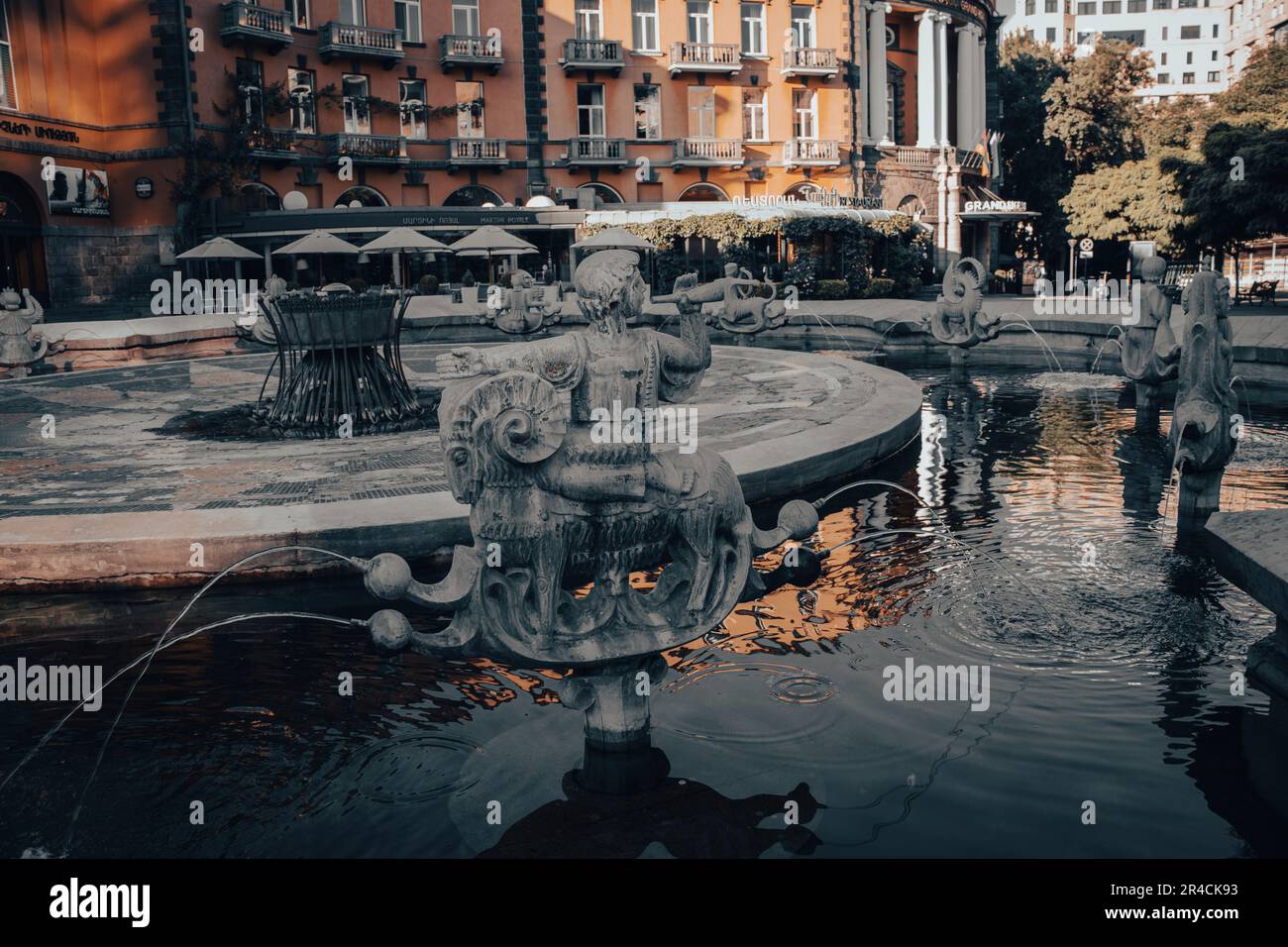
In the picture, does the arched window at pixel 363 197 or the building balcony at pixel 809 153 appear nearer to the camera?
the arched window at pixel 363 197

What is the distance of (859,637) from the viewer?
6.31 m

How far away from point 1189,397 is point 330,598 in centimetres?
576

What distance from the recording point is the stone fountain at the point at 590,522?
4367mm

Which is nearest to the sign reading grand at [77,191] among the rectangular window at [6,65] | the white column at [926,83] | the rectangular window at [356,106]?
the rectangular window at [6,65]

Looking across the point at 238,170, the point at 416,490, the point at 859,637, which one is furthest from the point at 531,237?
the point at 859,637

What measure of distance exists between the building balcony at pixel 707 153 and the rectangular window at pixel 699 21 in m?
4.15

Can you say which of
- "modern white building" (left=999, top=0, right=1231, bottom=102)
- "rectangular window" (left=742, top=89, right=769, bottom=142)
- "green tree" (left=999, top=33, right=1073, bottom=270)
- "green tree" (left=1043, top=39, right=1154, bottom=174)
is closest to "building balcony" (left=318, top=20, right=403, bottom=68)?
"rectangular window" (left=742, top=89, right=769, bottom=142)

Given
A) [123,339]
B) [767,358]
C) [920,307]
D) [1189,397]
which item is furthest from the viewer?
[920,307]

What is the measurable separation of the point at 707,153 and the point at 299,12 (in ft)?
53.4

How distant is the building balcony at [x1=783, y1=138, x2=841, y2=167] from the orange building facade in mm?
91

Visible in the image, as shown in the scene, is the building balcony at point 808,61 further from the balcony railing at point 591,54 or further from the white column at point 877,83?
the balcony railing at point 591,54

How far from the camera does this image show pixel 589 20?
151 ft

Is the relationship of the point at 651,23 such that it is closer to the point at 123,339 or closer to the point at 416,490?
the point at 123,339

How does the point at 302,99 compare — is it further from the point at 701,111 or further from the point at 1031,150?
the point at 1031,150
